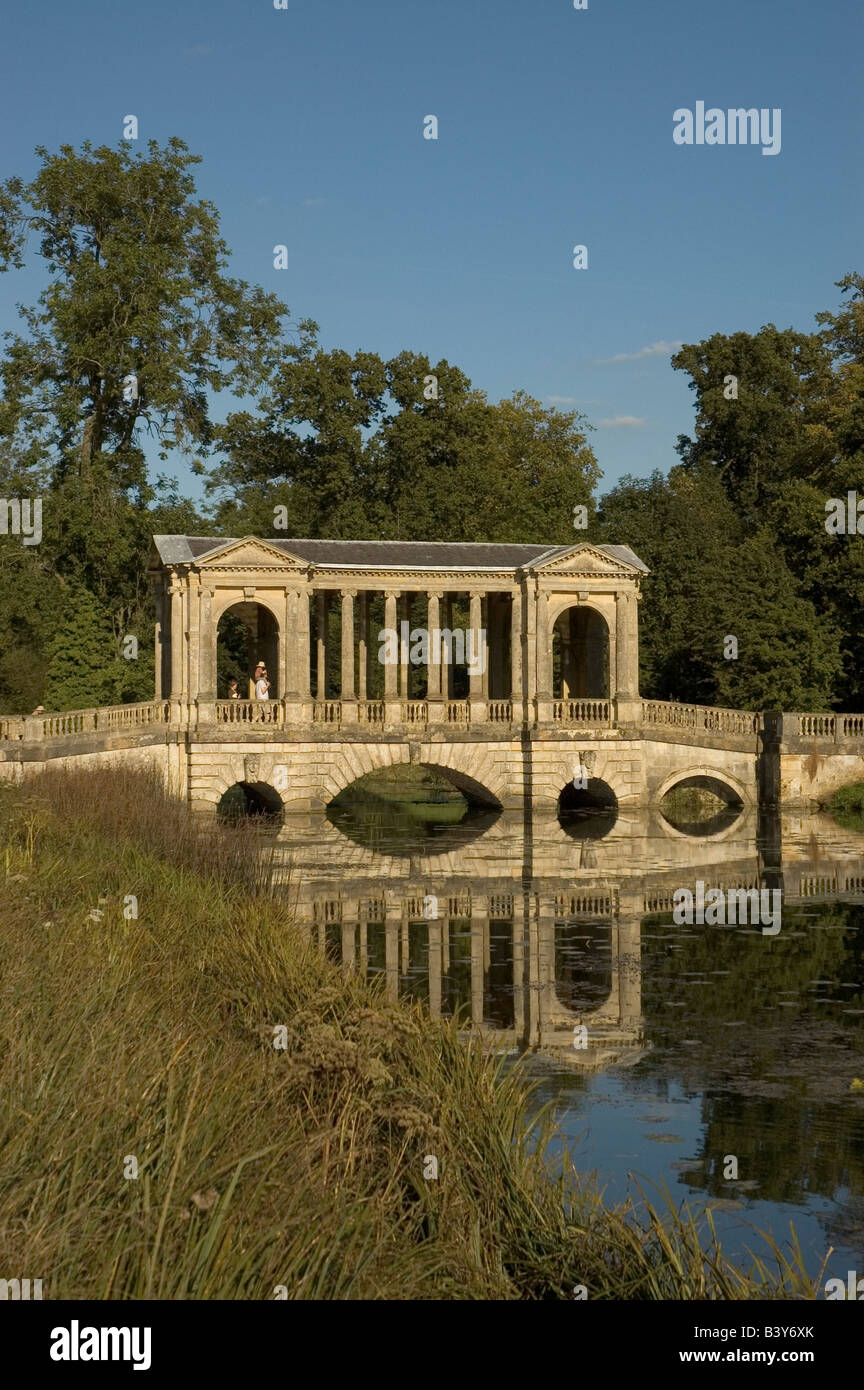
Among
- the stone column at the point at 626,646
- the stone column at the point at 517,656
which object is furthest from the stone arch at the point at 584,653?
the stone column at the point at 517,656

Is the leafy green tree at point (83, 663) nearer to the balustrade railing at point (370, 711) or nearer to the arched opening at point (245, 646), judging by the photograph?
the arched opening at point (245, 646)

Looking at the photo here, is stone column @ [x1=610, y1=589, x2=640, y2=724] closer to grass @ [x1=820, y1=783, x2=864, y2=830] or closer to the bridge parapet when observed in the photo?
the bridge parapet

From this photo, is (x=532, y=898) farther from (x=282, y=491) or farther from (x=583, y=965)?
(x=282, y=491)

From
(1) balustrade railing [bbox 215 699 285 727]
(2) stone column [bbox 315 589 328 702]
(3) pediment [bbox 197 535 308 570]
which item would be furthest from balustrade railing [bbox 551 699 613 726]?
(3) pediment [bbox 197 535 308 570]

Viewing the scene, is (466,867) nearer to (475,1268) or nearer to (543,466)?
(475,1268)

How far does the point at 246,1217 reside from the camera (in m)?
8.88

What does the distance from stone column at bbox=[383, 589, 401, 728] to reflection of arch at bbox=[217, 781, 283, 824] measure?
12.9ft

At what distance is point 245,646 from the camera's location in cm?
6412

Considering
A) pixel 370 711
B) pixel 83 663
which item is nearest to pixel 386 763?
pixel 370 711

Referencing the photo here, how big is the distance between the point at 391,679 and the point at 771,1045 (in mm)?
31837

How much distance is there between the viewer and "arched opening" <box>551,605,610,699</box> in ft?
173

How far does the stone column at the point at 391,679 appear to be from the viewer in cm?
4803
